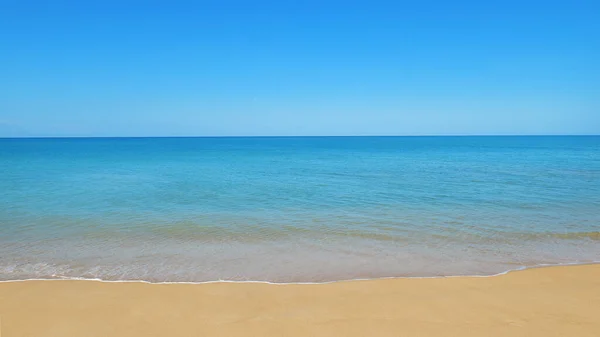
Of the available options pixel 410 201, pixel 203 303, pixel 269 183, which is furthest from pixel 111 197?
pixel 410 201

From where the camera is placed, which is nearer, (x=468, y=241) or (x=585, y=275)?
(x=585, y=275)

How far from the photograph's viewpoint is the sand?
449 cm

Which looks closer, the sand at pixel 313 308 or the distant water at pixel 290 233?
the sand at pixel 313 308

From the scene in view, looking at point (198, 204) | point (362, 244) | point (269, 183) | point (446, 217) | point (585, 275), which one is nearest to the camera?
point (585, 275)

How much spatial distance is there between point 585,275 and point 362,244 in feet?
14.4

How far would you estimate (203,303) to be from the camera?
5266 millimetres

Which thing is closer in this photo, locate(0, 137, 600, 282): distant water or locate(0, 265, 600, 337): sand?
locate(0, 265, 600, 337): sand

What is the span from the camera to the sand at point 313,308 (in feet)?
14.7

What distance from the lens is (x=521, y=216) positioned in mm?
11102

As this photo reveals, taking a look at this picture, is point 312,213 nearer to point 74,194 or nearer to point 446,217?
point 446,217

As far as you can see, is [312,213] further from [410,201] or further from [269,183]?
[269,183]

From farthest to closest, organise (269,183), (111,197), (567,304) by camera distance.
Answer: (269,183), (111,197), (567,304)

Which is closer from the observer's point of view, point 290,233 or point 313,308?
point 313,308

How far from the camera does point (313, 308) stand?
16.6ft
